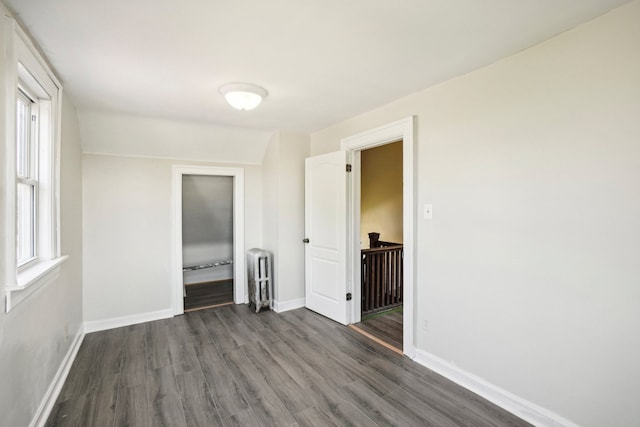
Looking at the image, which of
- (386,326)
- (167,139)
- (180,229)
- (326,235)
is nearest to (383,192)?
(326,235)

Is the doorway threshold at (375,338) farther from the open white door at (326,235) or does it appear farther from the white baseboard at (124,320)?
the white baseboard at (124,320)

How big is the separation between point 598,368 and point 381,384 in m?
1.35

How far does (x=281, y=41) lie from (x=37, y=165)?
76.0 inches

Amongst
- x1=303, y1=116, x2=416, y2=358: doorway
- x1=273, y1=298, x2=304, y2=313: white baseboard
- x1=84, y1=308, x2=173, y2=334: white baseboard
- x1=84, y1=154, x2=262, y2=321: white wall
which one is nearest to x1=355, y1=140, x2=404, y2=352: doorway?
x1=303, y1=116, x2=416, y2=358: doorway

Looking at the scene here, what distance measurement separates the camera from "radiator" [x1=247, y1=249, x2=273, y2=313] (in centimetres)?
398

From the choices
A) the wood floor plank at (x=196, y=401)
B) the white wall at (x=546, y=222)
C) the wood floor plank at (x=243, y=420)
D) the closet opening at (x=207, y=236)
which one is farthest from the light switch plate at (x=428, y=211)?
the closet opening at (x=207, y=236)

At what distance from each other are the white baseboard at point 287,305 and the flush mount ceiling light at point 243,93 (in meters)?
2.55

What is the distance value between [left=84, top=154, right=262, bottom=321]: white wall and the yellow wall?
3.36 metres

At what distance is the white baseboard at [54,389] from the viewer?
1.87m

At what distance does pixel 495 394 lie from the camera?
211 cm

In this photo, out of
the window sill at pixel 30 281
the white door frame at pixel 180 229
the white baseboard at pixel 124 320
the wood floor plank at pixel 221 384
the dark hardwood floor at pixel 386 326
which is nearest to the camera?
the window sill at pixel 30 281

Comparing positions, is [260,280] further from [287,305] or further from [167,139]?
[167,139]

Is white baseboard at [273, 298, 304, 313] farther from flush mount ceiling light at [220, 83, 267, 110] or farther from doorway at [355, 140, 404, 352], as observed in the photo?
flush mount ceiling light at [220, 83, 267, 110]

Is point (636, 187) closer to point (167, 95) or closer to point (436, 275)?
point (436, 275)
